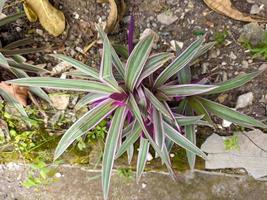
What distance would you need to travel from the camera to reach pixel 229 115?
2264mm

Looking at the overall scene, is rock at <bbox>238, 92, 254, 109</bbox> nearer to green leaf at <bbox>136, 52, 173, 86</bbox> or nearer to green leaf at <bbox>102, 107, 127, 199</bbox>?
green leaf at <bbox>136, 52, 173, 86</bbox>

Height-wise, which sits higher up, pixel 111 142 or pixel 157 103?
pixel 157 103

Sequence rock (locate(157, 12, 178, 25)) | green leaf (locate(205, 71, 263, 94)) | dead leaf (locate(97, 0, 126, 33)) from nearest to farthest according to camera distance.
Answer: green leaf (locate(205, 71, 263, 94)) → dead leaf (locate(97, 0, 126, 33)) → rock (locate(157, 12, 178, 25))

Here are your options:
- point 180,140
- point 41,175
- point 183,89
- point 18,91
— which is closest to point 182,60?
point 183,89

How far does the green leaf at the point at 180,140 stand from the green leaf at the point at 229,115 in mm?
216

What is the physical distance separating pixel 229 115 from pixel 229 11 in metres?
0.54

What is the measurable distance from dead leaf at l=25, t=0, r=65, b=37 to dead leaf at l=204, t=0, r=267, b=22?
0.76 m

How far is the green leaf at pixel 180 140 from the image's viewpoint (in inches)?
86.0

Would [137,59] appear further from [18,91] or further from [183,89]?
[18,91]

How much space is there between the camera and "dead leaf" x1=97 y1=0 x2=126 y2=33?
2395 millimetres

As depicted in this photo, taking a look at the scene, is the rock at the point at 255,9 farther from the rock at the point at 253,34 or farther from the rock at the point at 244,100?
the rock at the point at 244,100

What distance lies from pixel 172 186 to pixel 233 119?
605mm

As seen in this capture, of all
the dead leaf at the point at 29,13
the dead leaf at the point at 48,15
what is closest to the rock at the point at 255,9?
the dead leaf at the point at 48,15

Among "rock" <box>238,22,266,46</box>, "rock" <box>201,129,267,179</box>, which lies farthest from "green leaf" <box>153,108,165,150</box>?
"rock" <box>238,22,266,46</box>
